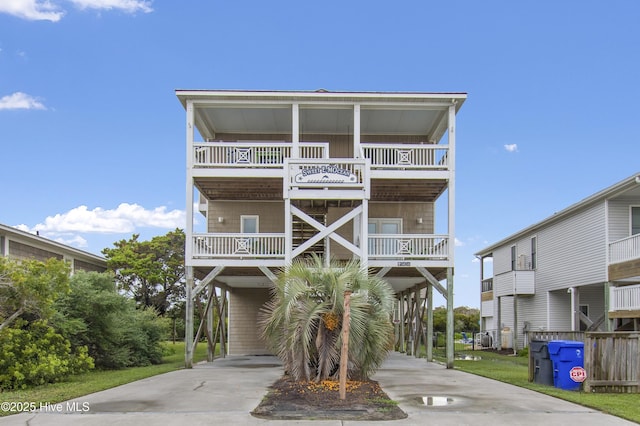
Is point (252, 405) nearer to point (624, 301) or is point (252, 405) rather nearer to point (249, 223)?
point (249, 223)

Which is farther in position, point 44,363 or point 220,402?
point 44,363

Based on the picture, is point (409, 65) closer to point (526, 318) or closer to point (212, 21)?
point (212, 21)

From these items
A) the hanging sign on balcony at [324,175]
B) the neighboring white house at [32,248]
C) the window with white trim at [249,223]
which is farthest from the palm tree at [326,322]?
the window with white trim at [249,223]

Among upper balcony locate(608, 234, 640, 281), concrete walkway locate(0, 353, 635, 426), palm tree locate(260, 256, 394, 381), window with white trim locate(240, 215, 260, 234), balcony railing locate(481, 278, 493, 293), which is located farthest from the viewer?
balcony railing locate(481, 278, 493, 293)

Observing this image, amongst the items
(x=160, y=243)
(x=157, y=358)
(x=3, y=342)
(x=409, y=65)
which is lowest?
(x=157, y=358)

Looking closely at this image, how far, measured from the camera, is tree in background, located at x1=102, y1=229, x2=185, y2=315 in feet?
129

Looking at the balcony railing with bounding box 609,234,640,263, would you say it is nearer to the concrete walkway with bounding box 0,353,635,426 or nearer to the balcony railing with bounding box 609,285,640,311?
the balcony railing with bounding box 609,285,640,311

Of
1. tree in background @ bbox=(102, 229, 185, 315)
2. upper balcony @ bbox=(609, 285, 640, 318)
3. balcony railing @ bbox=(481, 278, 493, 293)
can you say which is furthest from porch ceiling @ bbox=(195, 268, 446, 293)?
tree in background @ bbox=(102, 229, 185, 315)

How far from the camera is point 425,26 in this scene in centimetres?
2220

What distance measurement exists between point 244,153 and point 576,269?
1391 centimetres

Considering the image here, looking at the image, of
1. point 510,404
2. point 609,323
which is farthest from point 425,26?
point 510,404

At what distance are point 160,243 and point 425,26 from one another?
25217 millimetres

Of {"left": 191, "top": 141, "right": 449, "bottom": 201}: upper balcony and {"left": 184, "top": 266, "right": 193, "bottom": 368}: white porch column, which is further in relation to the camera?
{"left": 191, "top": 141, "right": 449, "bottom": 201}: upper balcony

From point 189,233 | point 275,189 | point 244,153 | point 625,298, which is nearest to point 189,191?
point 189,233
